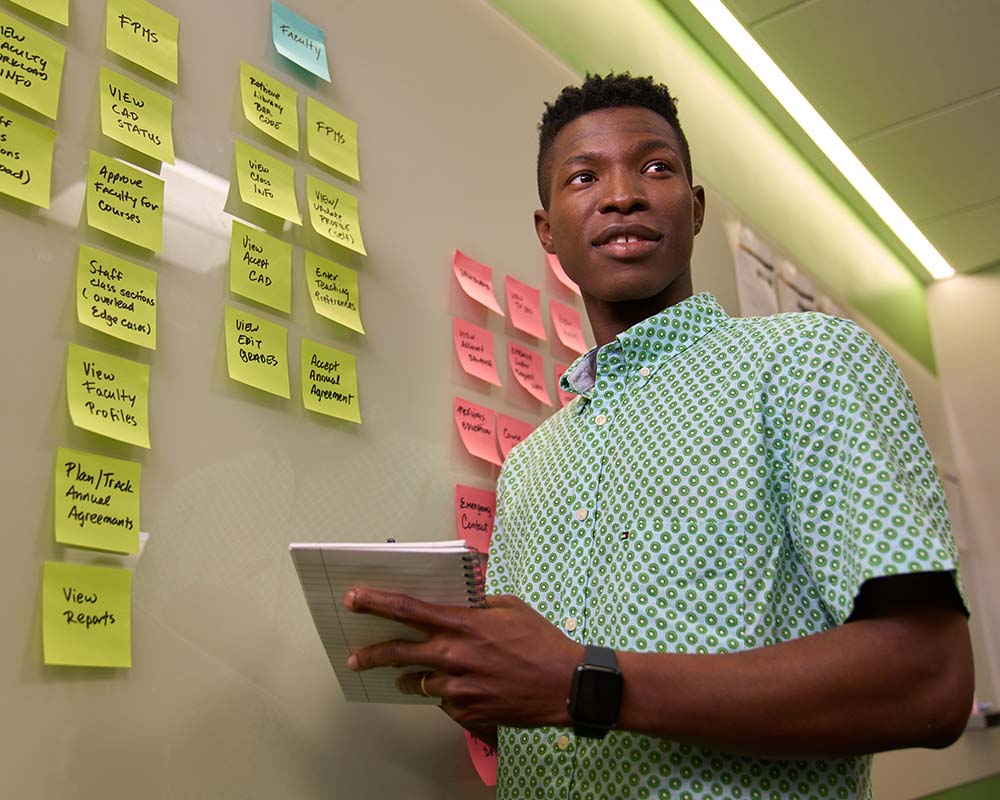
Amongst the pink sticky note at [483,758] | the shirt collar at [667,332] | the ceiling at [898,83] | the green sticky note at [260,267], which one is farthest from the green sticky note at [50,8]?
the ceiling at [898,83]

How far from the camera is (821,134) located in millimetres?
2271

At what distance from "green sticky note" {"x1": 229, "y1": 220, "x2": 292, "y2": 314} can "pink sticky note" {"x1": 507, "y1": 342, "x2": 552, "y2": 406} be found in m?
0.37

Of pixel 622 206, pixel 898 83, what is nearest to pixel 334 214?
pixel 622 206

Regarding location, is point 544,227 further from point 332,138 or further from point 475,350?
point 332,138

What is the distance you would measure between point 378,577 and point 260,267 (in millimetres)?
388

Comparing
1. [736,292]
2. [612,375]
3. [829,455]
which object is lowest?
[829,455]

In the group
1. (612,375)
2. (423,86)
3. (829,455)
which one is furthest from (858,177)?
(829,455)

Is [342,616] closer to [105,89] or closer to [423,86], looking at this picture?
[105,89]

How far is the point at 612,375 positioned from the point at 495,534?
0.74 ft

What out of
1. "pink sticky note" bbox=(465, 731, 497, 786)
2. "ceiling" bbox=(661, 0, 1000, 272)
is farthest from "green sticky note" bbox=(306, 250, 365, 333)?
"ceiling" bbox=(661, 0, 1000, 272)

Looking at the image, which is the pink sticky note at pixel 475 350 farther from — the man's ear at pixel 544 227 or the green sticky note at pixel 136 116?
the green sticky note at pixel 136 116

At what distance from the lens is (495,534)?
99 cm

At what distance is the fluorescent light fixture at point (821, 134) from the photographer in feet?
6.16

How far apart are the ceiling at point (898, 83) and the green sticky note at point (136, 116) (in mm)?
1307
